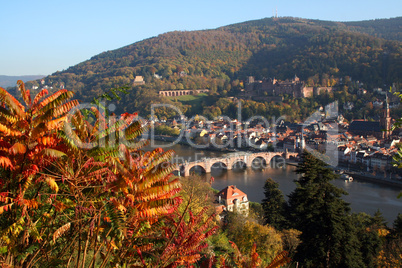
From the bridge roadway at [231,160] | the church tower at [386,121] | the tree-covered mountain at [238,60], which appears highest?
the tree-covered mountain at [238,60]

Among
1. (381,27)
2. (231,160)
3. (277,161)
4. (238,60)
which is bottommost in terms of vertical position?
(277,161)

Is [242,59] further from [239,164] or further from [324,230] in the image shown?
[324,230]

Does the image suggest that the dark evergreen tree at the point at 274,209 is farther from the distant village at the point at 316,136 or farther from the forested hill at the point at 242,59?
the forested hill at the point at 242,59

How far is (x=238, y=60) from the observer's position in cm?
5303

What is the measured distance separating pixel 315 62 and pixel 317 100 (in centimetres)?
973

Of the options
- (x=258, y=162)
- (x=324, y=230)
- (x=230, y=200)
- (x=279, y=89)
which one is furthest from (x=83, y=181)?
(x=279, y=89)

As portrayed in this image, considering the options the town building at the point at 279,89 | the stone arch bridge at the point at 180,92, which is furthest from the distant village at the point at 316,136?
the stone arch bridge at the point at 180,92

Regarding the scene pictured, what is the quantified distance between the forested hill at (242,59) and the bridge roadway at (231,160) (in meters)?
16.5

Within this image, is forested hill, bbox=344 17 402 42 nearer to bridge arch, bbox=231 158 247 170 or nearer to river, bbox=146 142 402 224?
bridge arch, bbox=231 158 247 170

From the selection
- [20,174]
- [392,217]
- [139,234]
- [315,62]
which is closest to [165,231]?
[139,234]

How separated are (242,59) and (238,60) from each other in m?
0.75

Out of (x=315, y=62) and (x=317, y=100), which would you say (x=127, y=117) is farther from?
(x=315, y=62)

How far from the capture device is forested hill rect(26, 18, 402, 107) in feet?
113

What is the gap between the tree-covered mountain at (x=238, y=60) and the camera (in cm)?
3397
